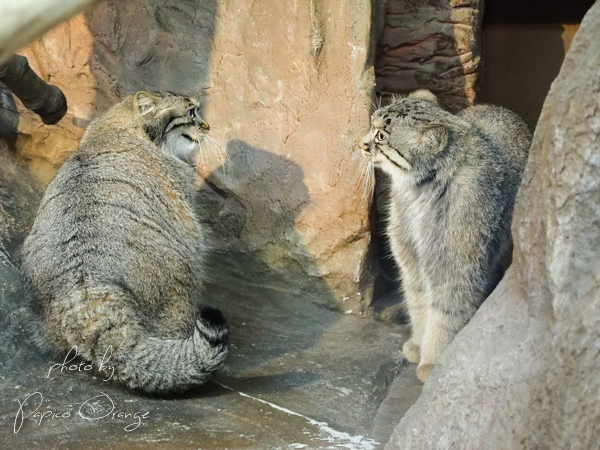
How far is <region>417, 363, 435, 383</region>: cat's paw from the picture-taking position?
183 inches

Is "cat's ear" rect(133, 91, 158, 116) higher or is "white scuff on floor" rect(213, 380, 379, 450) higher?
"cat's ear" rect(133, 91, 158, 116)

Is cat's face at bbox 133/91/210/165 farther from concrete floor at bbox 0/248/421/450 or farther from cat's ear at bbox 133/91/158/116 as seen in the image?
concrete floor at bbox 0/248/421/450

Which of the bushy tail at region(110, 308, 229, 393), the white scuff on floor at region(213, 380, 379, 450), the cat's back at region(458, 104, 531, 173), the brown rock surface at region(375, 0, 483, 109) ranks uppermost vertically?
the brown rock surface at region(375, 0, 483, 109)

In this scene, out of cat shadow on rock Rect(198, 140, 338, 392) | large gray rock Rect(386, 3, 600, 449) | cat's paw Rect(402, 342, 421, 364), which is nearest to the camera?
large gray rock Rect(386, 3, 600, 449)

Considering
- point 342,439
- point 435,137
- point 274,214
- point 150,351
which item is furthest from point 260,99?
point 342,439

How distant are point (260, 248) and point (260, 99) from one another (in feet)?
3.49

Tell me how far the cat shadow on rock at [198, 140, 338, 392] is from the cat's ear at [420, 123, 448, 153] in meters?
1.26

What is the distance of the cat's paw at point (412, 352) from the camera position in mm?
5008

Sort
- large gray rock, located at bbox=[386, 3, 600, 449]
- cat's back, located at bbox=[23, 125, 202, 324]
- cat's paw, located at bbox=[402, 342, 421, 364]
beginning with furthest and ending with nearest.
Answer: cat's paw, located at bbox=[402, 342, 421, 364] → cat's back, located at bbox=[23, 125, 202, 324] → large gray rock, located at bbox=[386, 3, 600, 449]

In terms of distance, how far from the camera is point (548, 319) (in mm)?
2916

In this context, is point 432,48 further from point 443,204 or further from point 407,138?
point 443,204

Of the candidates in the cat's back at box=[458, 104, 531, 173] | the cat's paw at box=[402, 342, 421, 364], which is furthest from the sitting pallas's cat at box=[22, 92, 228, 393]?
the cat's back at box=[458, 104, 531, 173]

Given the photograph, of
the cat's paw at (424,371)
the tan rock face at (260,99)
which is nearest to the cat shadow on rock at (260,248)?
the tan rock face at (260,99)

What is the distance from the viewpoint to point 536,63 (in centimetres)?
665
